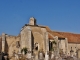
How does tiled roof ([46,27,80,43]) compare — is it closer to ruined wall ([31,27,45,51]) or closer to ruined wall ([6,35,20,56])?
ruined wall ([31,27,45,51])

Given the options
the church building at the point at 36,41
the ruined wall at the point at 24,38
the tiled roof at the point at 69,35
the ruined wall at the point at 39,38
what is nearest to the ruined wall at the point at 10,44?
the church building at the point at 36,41

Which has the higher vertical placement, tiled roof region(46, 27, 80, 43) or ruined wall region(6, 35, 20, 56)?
tiled roof region(46, 27, 80, 43)

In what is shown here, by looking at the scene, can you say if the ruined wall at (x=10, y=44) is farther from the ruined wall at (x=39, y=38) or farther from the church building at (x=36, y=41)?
the ruined wall at (x=39, y=38)

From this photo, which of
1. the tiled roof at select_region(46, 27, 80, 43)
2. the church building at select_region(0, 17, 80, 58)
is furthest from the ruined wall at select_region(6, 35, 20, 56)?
the tiled roof at select_region(46, 27, 80, 43)

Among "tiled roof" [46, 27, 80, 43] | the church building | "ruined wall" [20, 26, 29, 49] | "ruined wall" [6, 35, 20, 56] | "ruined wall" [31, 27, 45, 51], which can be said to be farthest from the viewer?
"tiled roof" [46, 27, 80, 43]

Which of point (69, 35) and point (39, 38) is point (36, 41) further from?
point (69, 35)

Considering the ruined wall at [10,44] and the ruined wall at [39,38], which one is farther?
the ruined wall at [10,44]

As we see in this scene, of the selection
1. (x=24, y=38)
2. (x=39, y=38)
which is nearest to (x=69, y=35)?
(x=39, y=38)

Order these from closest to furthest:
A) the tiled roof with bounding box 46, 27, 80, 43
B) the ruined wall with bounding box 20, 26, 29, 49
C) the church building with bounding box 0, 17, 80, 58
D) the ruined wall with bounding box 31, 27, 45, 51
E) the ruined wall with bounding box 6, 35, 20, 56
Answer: the church building with bounding box 0, 17, 80, 58 → the ruined wall with bounding box 20, 26, 29, 49 → the ruined wall with bounding box 31, 27, 45, 51 → the ruined wall with bounding box 6, 35, 20, 56 → the tiled roof with bounding box 46, 27, 80, 43

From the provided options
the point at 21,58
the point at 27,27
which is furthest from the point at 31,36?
the point at 21,58

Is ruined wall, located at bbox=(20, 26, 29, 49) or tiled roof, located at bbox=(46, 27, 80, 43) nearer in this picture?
ruined wall, located at bbox=(20, 26, 29, 49)

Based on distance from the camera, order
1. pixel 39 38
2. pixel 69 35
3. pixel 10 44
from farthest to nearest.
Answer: pixel 69 35 < pixel 10 44 < pixel 39 38

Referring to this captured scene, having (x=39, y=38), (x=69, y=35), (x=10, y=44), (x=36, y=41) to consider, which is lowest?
(x=10, y=44)

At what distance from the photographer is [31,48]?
182 ft
